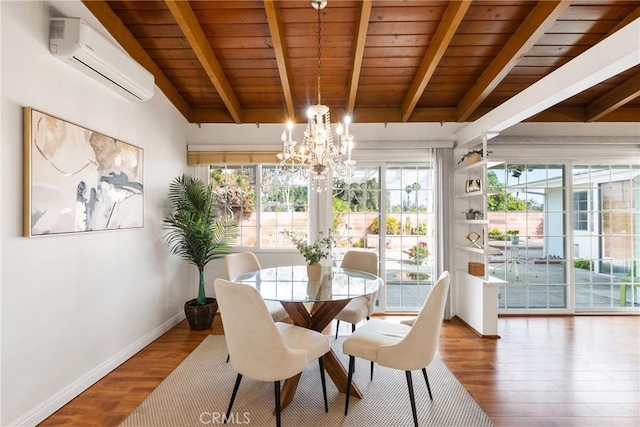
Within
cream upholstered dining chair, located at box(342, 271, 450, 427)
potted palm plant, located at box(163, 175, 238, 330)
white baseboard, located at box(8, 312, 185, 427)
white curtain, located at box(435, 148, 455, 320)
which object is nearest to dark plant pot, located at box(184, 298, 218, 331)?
potted palm plant, located at box(163, 175, 238, 330)

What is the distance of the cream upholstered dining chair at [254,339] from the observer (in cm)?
171

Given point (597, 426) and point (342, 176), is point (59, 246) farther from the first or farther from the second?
point (597, 426)

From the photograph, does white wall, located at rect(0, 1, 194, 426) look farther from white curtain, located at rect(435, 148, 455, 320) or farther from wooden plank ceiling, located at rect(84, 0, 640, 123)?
white curtain, located at rect(435, 148, 455, 320)

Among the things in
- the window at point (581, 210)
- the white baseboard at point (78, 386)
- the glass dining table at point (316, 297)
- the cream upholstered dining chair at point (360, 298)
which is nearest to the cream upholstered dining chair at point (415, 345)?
the glass dining table at point (316, 297)

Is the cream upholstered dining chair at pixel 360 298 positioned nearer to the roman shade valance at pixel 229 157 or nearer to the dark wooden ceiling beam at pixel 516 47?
the roman shade valance at pixel 229 157

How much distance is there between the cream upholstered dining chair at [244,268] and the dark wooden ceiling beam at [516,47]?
3037mm

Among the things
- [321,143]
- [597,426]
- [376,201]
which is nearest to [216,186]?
[376,201]

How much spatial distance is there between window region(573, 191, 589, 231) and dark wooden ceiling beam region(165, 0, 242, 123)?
4549 millimetres

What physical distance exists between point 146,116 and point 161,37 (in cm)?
77

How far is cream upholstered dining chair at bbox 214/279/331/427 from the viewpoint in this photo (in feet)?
5.62

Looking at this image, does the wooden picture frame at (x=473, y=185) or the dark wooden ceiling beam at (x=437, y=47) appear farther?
the wooden picture frame at (x=473, y=185)

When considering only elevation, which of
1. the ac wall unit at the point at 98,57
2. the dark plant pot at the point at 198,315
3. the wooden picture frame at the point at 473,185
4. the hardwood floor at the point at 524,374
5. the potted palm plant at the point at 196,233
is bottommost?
the hardwood floor at the point at 524,374

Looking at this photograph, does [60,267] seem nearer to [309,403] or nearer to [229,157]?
[309,403]

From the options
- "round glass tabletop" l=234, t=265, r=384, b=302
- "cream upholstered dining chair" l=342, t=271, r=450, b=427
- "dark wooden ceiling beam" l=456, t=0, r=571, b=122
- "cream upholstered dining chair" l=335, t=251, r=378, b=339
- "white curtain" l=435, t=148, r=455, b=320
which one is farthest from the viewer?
"white curtain" l=435, t=148, r=455, b=320
